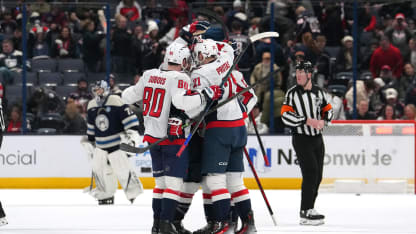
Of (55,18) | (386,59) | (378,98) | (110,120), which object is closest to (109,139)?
(110,120)

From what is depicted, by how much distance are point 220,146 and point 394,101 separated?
5.68m

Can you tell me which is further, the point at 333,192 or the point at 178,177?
the point at 333,192

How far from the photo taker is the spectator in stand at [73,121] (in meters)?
12.0

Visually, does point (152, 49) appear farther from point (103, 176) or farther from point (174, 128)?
point (174, 128)

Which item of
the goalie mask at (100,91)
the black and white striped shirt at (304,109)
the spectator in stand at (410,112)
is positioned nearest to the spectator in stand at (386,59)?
the spectator in stand at (410,112)

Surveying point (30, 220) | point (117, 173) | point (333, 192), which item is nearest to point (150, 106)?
point (30, 220)

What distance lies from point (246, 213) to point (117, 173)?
139 inches

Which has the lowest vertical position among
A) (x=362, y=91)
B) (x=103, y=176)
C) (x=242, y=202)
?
(x=103, y=176)

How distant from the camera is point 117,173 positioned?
10109 mm

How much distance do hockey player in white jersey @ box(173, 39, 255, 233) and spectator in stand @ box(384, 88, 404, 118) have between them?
17.4ft

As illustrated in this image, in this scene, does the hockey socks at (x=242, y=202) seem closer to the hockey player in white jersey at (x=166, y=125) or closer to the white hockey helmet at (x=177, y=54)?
the hockey player in white jersey at (x=166, y=125)

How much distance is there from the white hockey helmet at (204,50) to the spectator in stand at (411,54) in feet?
18.7

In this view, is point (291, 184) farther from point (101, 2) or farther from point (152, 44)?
point (101, 2)

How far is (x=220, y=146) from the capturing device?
6.66 metres
